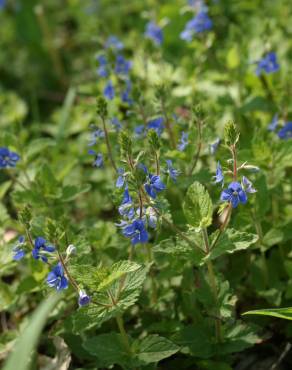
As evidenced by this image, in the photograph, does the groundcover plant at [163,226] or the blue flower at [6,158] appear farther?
the blue flower at [6,158]

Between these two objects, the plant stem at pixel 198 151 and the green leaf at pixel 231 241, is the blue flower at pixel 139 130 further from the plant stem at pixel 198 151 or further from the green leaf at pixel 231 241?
the green leaf at pixel 231 241

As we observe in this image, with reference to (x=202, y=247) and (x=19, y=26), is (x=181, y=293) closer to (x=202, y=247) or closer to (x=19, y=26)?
(x=202, y=247)

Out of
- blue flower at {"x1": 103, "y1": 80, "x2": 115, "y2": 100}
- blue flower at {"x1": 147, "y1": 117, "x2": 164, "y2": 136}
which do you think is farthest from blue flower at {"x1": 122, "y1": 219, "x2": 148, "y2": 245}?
blue flower at {"x1": 103, "y1": 80, "x2": 115, "y2": 100}

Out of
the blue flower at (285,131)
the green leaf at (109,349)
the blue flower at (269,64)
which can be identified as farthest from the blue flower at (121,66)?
the green leaf at (109,349)

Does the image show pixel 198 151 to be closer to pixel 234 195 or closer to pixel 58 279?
pixel 234 195

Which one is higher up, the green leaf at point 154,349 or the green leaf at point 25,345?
the green leaf at point 25,345

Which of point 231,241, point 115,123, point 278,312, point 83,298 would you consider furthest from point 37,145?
point 278,312

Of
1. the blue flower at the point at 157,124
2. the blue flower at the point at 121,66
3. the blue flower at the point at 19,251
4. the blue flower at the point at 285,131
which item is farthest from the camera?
the blue flower at the point at 121,66
